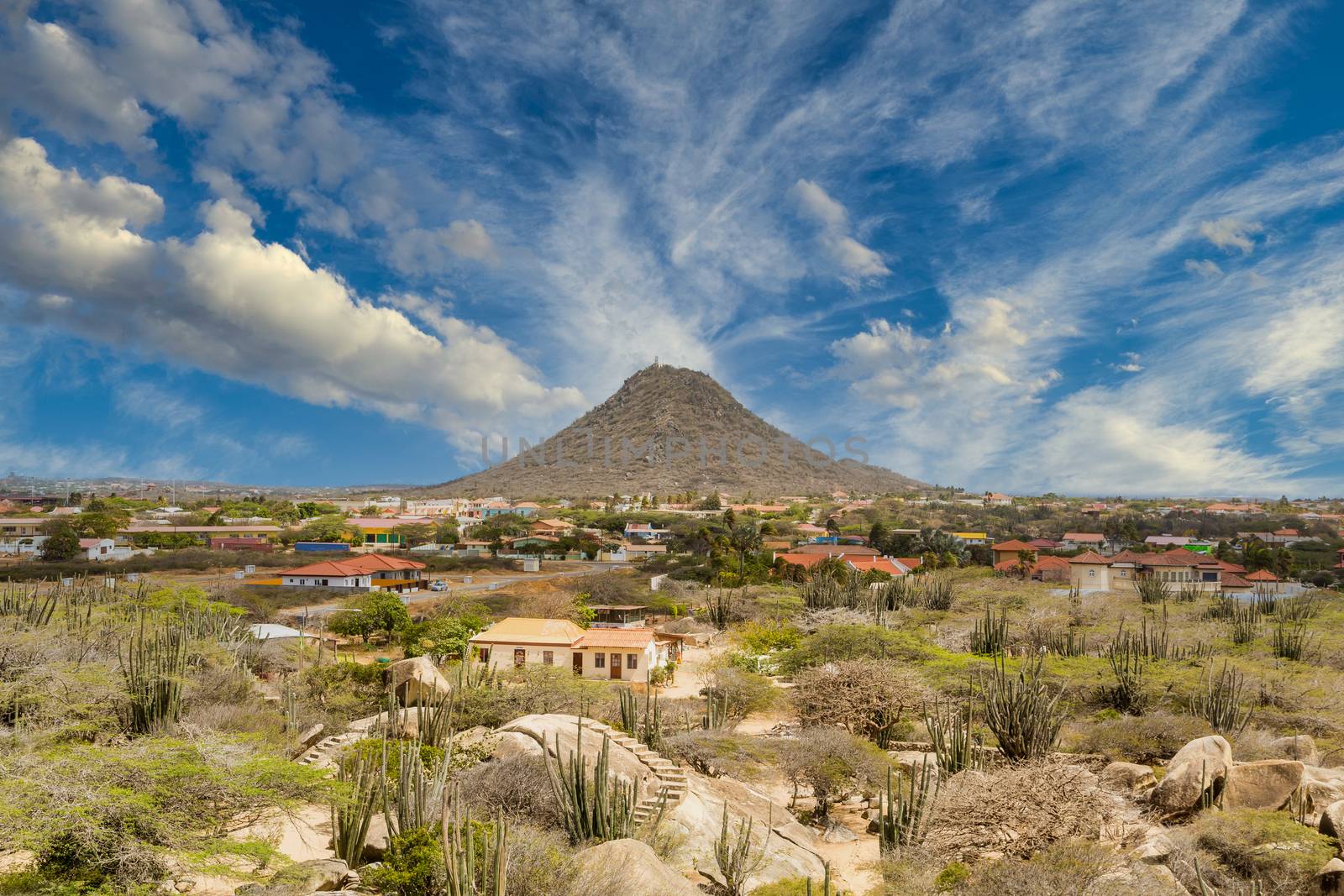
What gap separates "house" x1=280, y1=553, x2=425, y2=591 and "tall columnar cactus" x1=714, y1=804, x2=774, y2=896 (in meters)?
36.5

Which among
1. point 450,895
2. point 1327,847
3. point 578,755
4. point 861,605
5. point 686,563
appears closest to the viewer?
point 450,895

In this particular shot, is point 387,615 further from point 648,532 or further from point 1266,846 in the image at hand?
point 648,532

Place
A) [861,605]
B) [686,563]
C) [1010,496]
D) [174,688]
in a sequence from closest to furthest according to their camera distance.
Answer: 1. [174,688]
2. [861,605]
3. [686,563]
4. [1010,496]

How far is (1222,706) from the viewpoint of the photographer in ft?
58.7

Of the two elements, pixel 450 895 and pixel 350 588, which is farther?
pixel 350 588

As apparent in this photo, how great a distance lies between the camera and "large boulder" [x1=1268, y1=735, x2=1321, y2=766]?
15203 mm

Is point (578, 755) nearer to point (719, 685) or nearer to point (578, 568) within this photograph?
point (719, 685)

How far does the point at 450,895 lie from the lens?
8133mm

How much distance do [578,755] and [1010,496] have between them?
459 feet

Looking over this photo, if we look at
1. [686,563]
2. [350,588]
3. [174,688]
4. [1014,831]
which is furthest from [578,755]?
[686,563]

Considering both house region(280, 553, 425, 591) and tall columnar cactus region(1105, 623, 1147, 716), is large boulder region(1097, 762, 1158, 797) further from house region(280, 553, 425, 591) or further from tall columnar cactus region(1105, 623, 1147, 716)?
house region(280, 553, 425, 591)

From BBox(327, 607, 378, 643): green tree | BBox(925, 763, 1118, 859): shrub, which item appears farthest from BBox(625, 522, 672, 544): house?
BBox(925, 763, 1118, 859): shrub

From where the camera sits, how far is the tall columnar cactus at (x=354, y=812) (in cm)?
1103

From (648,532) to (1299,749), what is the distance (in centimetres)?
6396
